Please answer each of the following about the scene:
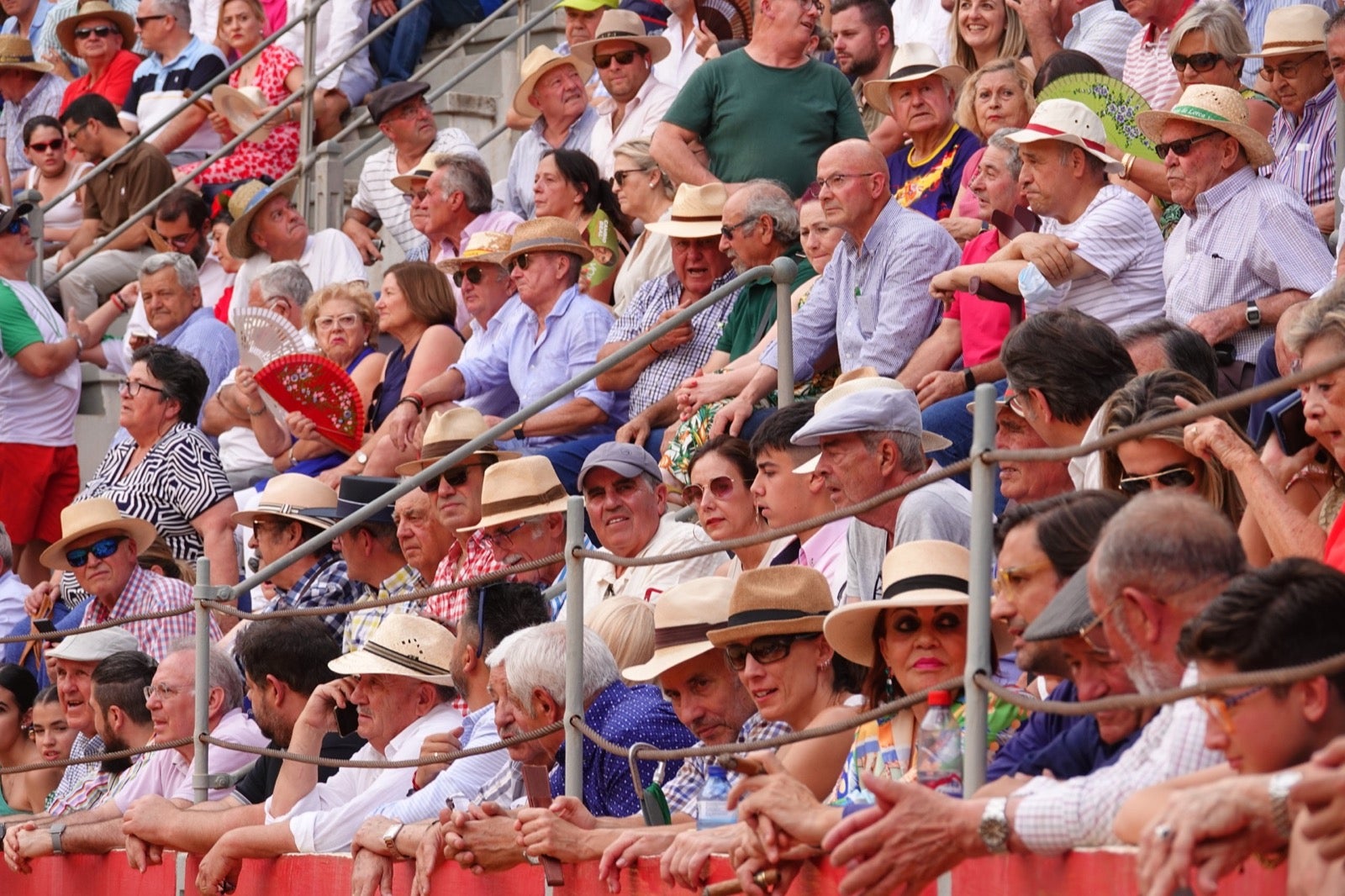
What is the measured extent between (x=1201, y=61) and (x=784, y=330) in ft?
6.03

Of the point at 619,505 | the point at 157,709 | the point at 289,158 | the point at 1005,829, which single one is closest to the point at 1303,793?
the point at 1005,829

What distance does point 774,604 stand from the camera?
5.33m

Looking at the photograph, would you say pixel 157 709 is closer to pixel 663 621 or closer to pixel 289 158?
pixel 663 621

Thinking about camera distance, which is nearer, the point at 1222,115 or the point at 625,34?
the point at 1222,115

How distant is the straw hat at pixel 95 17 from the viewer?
49.3 ft

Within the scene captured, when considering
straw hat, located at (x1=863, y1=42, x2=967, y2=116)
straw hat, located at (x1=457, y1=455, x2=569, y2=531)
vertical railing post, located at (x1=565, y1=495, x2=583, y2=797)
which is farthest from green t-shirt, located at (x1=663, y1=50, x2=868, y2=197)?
vertical railing post, located at (x1=565, y1=495, x2=583, y2=797)

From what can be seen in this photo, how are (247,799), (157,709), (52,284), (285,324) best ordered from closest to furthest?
(247,799) < (157,709) < (285,324) < (52,284)

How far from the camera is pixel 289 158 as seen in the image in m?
13.5

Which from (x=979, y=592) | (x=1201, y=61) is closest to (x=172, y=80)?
(x=1201, y=61)

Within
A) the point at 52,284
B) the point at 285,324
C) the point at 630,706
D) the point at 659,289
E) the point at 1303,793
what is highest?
the point at 1303,793

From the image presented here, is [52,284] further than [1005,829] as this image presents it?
Yes

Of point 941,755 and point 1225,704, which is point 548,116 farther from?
point 1225,704

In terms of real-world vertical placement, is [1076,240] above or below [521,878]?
above

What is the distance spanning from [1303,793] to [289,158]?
36.0 feet
